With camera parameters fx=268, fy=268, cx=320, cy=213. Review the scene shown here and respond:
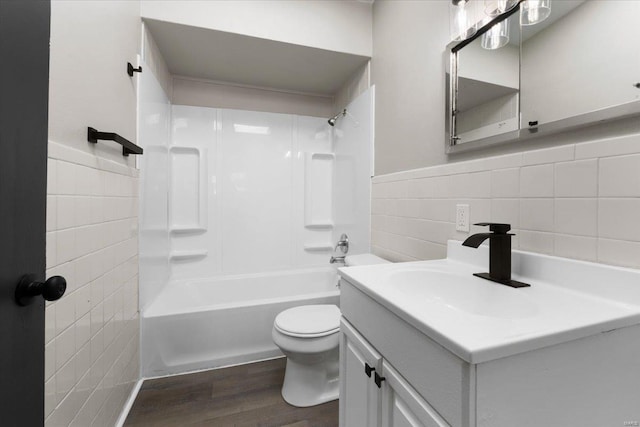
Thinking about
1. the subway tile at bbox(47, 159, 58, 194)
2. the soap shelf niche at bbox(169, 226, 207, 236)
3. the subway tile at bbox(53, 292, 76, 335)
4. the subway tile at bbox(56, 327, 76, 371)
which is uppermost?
the subway tile at bbox(47, 159, 58, 194)

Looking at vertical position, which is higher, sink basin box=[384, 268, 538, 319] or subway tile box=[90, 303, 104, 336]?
sink basin box=[384, 268, 538, 319]

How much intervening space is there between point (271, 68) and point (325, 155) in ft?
3.13

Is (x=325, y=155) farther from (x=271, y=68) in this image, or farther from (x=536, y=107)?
(x=536, y=107)

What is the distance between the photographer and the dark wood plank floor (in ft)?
4.55

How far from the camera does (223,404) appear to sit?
1497mm

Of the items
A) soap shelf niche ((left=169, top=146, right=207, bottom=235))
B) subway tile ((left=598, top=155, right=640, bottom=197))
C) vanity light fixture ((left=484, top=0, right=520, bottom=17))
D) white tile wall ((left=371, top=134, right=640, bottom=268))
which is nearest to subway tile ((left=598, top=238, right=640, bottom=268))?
white tile wall ((left=371, top=134, right=640, bottom=268))

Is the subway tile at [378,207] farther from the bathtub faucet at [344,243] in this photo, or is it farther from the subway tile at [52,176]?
the subway tile at [52,176]

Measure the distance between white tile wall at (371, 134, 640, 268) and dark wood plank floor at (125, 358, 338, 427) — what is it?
3.67 ft

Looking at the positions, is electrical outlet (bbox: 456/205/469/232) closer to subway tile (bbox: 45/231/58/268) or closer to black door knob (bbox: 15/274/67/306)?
black door knob (bbox: 15/274/67/306)

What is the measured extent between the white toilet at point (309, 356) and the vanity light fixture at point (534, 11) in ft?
5.26

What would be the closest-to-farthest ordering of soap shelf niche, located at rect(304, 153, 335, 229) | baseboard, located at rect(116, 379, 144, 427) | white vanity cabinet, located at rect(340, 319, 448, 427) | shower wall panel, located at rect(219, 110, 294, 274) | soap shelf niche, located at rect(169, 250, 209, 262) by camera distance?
white vanity cabinet, located at rect(340, 319, 448, 427) < baseboard, located at rect(116, 379, 144, 427) < soap shelf niche, located at rect(169, 250, 209, 262) < shower wall panel, located at rect(219, 110, 294, 274) < soap shelf niche, located at rect(304, 153, 335, 229)

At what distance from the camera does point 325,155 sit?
2830 mm

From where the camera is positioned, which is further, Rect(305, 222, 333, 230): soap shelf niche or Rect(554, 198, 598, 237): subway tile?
Rect(305, 222, 333, 230): soap shelf niche

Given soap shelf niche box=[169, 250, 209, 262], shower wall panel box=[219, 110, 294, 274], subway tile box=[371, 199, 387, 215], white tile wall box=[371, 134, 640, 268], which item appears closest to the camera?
white tile wall box=[371, 134, 640, 268]
